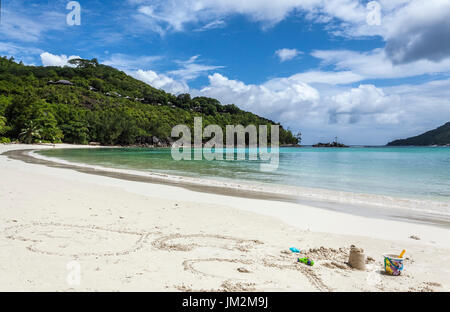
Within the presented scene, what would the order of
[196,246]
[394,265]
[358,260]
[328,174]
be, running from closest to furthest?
[394,265]
[358,260]
[196,246]
[328,174]

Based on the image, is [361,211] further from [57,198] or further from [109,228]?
[57,198]

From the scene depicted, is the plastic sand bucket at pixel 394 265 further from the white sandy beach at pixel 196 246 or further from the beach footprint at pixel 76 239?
the beach footprint at pixel 76 239

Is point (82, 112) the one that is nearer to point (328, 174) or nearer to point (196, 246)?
point (328, 174)

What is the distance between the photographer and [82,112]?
106m

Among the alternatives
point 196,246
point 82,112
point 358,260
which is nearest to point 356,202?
point 358,260

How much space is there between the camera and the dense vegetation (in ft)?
267

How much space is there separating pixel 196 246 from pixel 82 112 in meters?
112

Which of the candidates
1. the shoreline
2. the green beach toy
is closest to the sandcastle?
the green beach toy

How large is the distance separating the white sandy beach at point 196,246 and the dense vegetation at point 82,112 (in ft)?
239

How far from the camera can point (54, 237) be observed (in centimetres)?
620

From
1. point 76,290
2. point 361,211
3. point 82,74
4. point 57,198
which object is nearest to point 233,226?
point 76,290

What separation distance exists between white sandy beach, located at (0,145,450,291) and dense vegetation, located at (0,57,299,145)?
72949 millimetres

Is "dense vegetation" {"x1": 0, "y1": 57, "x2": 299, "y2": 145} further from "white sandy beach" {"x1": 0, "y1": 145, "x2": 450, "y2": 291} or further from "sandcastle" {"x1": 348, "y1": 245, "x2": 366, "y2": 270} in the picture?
"sandcastle" {"x1": 348, "y1": 245, "x2": 366, "y2": 270}

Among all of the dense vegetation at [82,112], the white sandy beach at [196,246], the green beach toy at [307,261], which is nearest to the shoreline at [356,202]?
the white sandy beach at [196,246]
